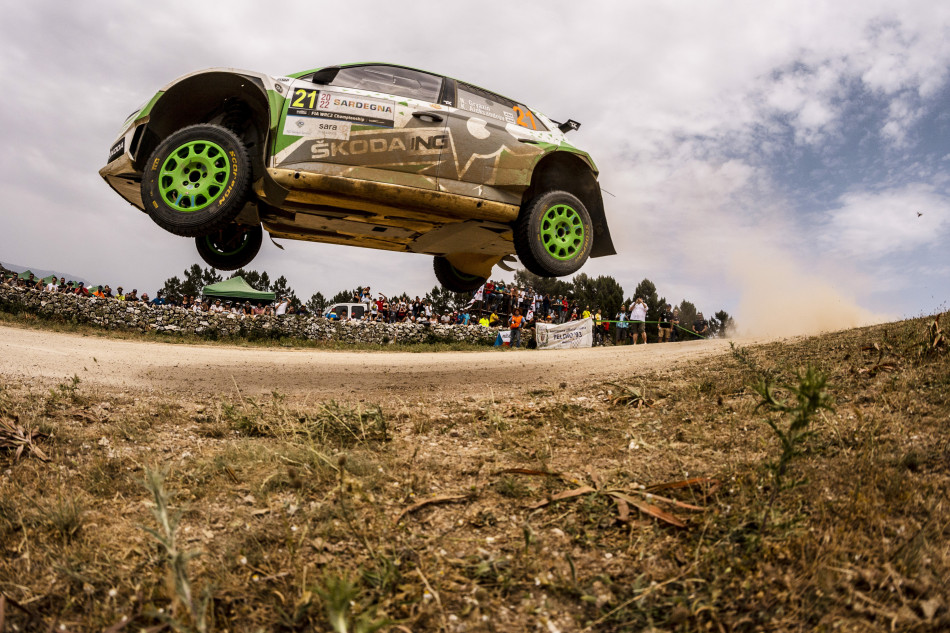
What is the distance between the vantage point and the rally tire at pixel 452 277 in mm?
8320

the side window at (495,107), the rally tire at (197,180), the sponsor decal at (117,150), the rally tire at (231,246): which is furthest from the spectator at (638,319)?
the sponsor decal at (117,150)

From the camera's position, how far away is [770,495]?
2.22 m

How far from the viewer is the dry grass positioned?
5.59 ft

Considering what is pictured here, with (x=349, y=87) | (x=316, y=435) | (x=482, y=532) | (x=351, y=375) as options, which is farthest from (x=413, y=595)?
(x=351, y=375)

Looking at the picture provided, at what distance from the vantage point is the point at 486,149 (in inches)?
226

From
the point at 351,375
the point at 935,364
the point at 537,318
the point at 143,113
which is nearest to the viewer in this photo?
the point at 935,364

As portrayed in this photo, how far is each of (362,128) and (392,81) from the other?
→ 31.6 inches

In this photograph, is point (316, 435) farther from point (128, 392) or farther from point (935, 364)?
point (935, 364)

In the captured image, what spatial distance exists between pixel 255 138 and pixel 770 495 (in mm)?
5699

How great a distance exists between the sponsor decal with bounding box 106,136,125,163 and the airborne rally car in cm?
2

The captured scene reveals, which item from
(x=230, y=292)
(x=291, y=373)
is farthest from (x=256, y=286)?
(x=291, y=373)

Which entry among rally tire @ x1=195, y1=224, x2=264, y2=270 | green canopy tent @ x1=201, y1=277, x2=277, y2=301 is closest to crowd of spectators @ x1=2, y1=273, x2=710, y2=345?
green canopy tent @ x1=201, y1=277, x2=277, y2=301

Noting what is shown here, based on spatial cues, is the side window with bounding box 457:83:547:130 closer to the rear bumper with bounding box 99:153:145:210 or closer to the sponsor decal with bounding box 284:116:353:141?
the sponsor decal with bounding box 284:116:353:141

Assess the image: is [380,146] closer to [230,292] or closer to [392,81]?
[392,81]
